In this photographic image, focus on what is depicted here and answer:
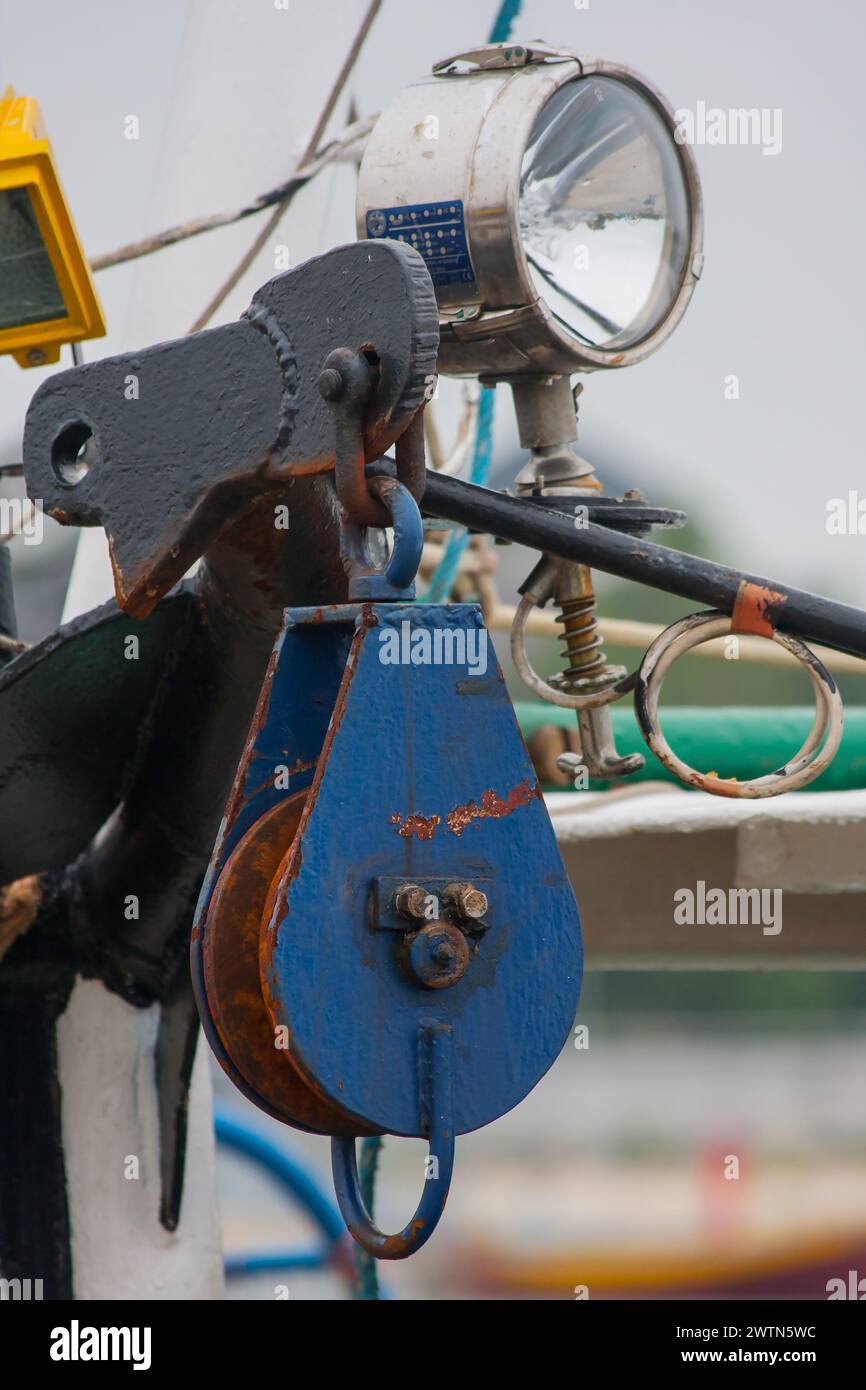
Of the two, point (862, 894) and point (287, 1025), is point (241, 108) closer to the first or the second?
point (862, 894)

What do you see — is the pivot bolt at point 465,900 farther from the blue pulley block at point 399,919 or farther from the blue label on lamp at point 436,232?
the blue label on lamp at point 436,232

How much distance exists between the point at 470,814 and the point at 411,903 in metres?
0.10

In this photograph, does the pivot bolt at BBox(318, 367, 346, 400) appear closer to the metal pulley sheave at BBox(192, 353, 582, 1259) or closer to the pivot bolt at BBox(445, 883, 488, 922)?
the metal pulley sheave at BBox(192, 353, 582, 1259)

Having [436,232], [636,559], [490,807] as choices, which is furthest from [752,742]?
[490,807]

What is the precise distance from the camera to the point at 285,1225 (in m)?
16.7

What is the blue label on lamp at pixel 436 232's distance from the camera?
198cm

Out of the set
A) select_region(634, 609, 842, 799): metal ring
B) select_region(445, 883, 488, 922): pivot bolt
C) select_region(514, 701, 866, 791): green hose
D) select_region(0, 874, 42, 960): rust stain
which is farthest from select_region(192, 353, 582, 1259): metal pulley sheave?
select_region(514, 701, 866, 791): green hose

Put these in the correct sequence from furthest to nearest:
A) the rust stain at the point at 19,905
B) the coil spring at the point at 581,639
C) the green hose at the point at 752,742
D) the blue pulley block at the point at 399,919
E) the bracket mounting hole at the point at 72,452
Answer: the green hose at the point at 752,742
the rust stain at the point at 19,905
the coil spring at the point at 581,639
the bracket mounting hole at the point at 72,452
the blue pulley block at the point at 399,919

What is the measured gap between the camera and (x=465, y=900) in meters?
1.52

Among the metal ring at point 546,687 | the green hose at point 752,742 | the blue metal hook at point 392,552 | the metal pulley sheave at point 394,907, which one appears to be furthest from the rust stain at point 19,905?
the green hose at point 752,742

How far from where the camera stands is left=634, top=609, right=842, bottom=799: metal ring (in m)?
1.90

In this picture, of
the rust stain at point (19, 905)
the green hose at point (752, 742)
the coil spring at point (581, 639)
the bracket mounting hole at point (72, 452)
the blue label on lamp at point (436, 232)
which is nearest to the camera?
the bracket mounting hole at point (72, 452)

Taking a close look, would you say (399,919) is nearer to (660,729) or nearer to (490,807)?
(490,807)

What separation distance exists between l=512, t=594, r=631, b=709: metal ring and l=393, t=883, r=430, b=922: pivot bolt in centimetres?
58
